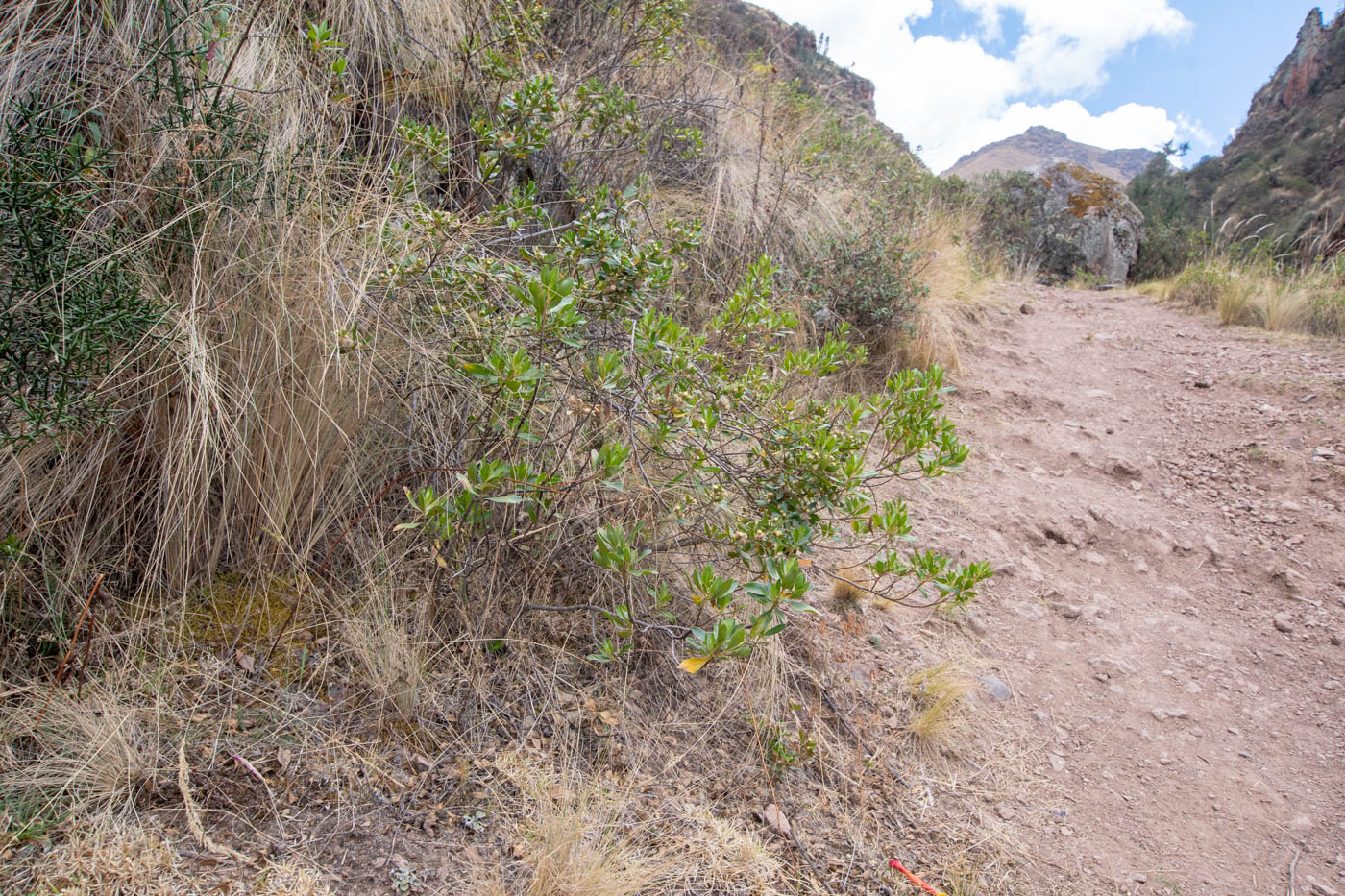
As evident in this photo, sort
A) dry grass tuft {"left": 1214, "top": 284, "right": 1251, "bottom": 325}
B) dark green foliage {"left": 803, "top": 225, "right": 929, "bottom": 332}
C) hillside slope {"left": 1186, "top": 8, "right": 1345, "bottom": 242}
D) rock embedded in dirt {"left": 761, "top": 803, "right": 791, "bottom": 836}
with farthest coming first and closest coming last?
hillside slope {"left": 1186, "top": 8, "right": 1345, "bottom": 242} → dry grass tuft {"left": 1214, "top": 284, "right": 1251, "bottom": 325} → dark green foliage {"left": 803, "top": 225, "right": 929, "bottom": 332} → rock embedded in dirt {"left": 761, "top": 803, "right": 791, "bottom": 836}

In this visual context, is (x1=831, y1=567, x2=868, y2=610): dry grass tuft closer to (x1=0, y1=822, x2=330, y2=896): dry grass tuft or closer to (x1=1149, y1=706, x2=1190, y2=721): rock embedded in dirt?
(x1=1149, y1=706, x2=1190, y2=721): rock embedded in dirt

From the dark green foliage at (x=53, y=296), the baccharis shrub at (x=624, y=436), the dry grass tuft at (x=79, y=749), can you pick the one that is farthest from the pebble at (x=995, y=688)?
the dark green foliage at (x=53, y=296)

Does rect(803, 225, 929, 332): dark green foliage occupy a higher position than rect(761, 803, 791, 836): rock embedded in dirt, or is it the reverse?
rect(803, 225, 929, 332): dark green foliage

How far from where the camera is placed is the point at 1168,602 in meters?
3.03

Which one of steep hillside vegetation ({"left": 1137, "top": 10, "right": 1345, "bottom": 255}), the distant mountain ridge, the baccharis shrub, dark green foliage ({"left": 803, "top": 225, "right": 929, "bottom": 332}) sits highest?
the distant mountain ridge

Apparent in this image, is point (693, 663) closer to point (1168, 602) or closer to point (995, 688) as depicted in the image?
point (995, 688)

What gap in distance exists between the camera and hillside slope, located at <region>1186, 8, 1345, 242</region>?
17.1m

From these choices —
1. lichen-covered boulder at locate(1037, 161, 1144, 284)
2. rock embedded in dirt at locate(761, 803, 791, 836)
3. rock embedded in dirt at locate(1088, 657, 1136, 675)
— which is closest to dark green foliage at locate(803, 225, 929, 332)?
rock embedded in dirt at locate(1088, 657, 1136, 675)

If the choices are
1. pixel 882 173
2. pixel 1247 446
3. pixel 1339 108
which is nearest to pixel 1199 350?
pixel 1247 446

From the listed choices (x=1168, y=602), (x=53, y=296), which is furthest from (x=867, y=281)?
(x=53, y=296)

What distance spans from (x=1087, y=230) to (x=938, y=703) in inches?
403

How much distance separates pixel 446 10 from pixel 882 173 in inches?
173

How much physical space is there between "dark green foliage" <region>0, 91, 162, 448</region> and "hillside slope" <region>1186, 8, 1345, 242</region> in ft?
56.9

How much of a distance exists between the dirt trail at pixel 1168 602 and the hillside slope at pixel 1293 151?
12.2m
